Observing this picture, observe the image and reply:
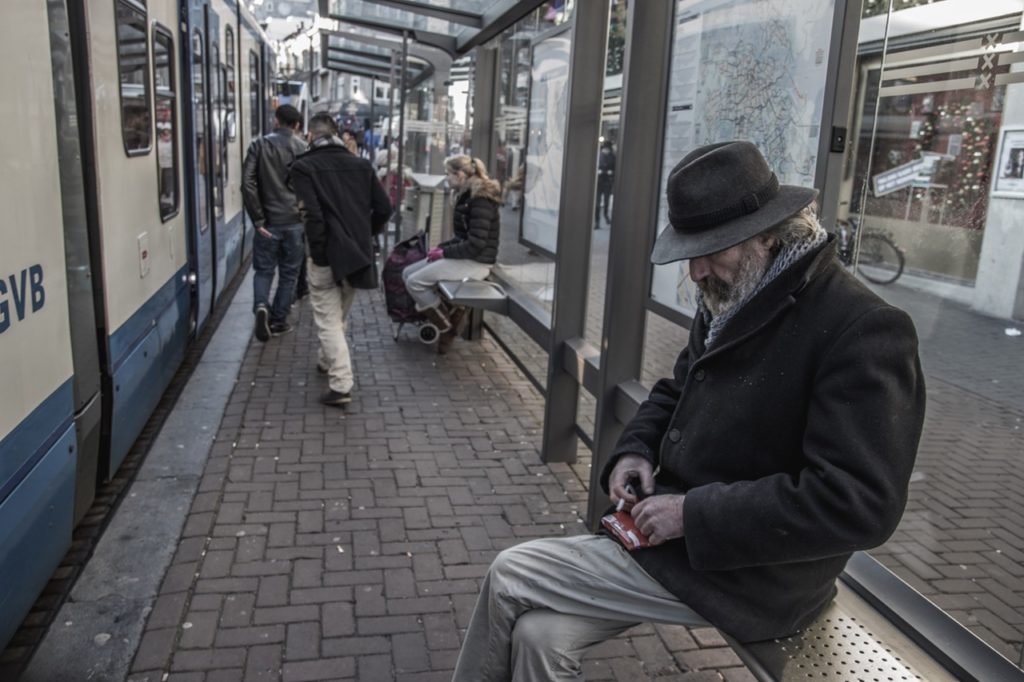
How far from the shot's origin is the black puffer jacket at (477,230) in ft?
23.3

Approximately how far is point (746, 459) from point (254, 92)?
1147 cm

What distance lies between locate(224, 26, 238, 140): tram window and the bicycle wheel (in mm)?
7164

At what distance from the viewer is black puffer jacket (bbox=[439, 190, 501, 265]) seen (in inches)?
280

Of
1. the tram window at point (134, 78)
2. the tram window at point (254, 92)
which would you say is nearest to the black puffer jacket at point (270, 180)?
the tram window at point (134, 78)

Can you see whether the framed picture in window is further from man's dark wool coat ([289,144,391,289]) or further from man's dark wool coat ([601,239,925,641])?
man's dark wool coat ([289,144,391,289])

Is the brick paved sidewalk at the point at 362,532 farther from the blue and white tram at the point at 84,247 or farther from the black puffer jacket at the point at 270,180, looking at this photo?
the black puffer jacket at the point at 270,180

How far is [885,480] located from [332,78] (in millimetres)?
57317

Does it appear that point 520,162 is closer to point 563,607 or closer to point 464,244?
point 464,244

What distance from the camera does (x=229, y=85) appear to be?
902 cm

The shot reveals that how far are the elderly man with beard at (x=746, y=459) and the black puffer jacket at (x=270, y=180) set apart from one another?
5.92 metres

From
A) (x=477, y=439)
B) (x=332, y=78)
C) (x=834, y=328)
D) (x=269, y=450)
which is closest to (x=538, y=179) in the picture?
(x=477, y=439)

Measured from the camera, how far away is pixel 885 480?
186 cm

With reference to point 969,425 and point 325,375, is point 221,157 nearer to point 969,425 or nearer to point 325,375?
point 325,375

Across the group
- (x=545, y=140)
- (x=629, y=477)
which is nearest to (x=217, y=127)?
(x=545, y=140)
